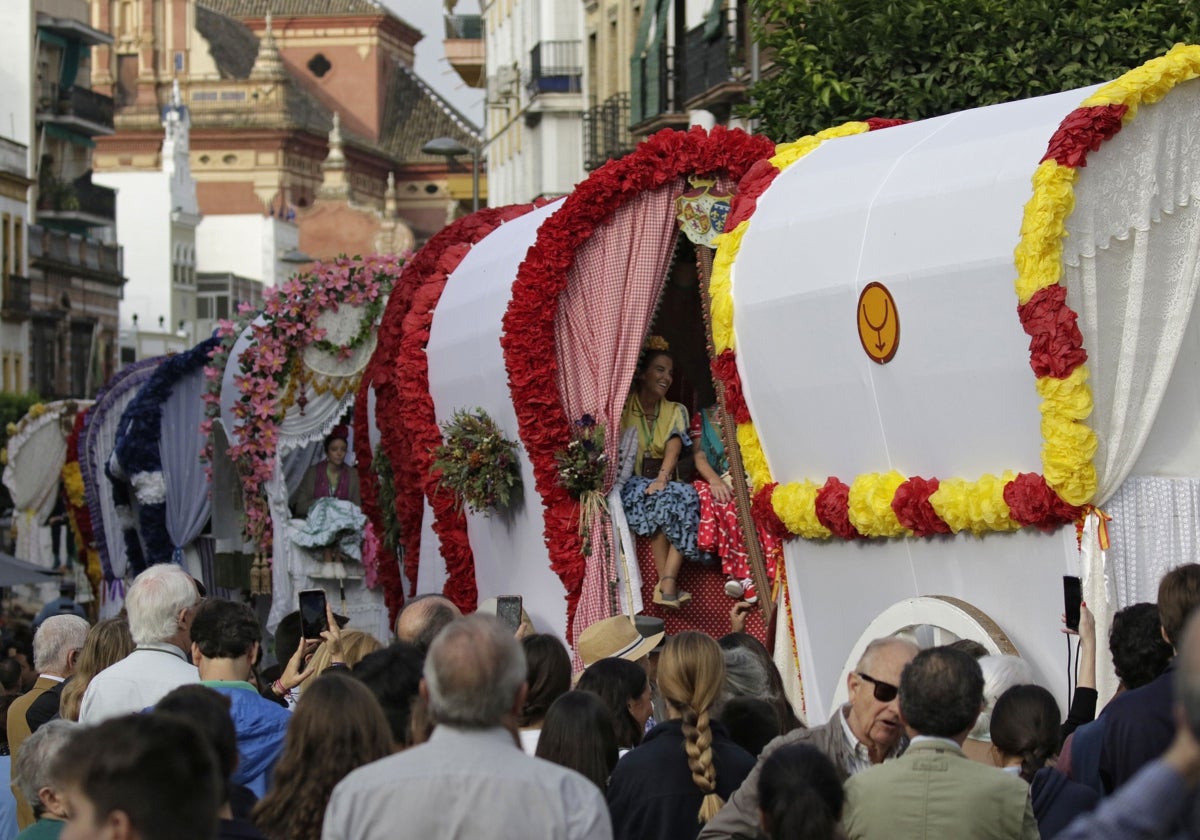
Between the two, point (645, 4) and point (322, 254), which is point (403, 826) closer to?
point (645, 4)

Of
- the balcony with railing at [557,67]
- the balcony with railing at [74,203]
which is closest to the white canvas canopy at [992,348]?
the balcony with railing at [557,67]

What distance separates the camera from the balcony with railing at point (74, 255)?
6253 centimetres

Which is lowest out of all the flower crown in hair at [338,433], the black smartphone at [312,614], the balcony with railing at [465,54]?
the black smartphone at [312,614]

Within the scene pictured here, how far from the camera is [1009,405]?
10.8 metres

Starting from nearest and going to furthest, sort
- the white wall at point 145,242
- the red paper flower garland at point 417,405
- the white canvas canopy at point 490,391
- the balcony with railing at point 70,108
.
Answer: the white canvas canopy at point 490,391
the red paper flower garland at point 417,405
the balcony with railing at point 70,108
the white wall at point 145,242

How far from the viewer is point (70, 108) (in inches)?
2484

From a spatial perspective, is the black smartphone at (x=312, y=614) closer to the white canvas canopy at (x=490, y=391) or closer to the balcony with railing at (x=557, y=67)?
the white canvas canopy at (x=490, y=391)

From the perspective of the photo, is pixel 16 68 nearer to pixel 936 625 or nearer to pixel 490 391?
pixel 490 391

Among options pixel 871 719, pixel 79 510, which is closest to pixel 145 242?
pixel 79 510

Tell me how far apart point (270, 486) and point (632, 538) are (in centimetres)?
740

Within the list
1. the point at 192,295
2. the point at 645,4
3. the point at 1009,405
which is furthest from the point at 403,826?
the point at 192,295

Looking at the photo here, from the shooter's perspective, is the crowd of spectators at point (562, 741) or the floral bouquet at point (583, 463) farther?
the floral bouquet at point (583, 463)

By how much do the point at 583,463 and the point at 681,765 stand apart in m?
7.15

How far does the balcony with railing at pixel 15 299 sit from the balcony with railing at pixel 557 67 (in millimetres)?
18015
